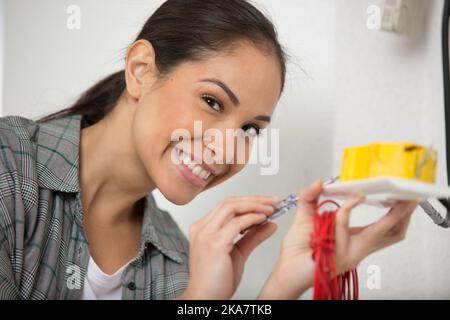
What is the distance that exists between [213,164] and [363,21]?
0.47 meters

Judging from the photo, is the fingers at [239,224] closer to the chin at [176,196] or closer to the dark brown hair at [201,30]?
the chin at [176,196]

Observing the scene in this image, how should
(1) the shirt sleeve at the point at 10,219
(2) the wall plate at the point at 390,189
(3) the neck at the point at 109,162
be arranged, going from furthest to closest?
(3) the neck at the point at 109,162 < (1) the shirt sleeve at the point at 10,219 < (2) the wall plate at the point at 390,189

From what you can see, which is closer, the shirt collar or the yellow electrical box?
the yellow electrical box

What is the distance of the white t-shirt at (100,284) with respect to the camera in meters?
1.01

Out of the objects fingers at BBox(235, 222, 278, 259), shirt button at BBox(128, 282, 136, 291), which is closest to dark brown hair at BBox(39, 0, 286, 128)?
fingers at BBox(235, 222, 278, 259)

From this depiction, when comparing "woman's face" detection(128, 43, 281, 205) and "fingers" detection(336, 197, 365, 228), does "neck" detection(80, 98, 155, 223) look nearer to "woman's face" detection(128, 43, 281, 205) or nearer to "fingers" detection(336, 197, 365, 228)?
"woman's face" detection(128, 43, 281, 205)

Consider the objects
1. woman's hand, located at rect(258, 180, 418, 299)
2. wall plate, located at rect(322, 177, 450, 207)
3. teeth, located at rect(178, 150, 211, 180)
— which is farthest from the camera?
teeth, located at rect(178, 150, 211, 180)

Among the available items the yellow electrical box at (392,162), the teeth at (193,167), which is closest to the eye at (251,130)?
the teeth at (193,167)

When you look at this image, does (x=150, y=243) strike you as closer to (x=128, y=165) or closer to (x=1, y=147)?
(x=128, y=165)

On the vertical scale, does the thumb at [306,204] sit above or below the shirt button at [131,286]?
above

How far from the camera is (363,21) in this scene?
3.56 feet

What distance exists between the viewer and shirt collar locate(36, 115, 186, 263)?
3.13 feet

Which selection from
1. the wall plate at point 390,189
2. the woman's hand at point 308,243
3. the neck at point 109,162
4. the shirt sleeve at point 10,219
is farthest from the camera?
the neck at point 109,162
